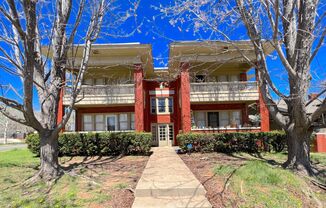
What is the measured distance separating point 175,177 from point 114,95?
39.6 feet

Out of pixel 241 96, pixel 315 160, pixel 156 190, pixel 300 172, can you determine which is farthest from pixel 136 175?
pixel 241 96

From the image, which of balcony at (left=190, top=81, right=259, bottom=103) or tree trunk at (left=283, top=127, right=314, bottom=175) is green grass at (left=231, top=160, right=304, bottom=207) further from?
balcony at (left=190, top=81, right=259, bottom=103)

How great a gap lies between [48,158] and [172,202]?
4800 mm

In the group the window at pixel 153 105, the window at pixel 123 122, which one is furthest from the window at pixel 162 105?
the window at pixel 123 122

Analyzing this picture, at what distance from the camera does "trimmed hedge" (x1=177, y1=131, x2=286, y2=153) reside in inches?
613

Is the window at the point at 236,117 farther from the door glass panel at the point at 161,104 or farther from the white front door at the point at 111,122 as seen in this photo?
the white front door at the point at 111,122

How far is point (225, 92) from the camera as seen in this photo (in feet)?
62.7

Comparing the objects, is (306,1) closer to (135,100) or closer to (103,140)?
(103,140)

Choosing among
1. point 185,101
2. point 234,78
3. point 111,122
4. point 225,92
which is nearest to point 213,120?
point 225,92

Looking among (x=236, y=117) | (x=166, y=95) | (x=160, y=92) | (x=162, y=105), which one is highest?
(x=160, y=92)

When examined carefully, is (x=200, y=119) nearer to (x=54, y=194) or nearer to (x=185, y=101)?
(x=185, y=101)

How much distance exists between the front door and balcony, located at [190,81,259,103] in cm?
510

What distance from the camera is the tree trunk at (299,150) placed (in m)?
8.93

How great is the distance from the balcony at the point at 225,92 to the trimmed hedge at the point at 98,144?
5844 millimetres
